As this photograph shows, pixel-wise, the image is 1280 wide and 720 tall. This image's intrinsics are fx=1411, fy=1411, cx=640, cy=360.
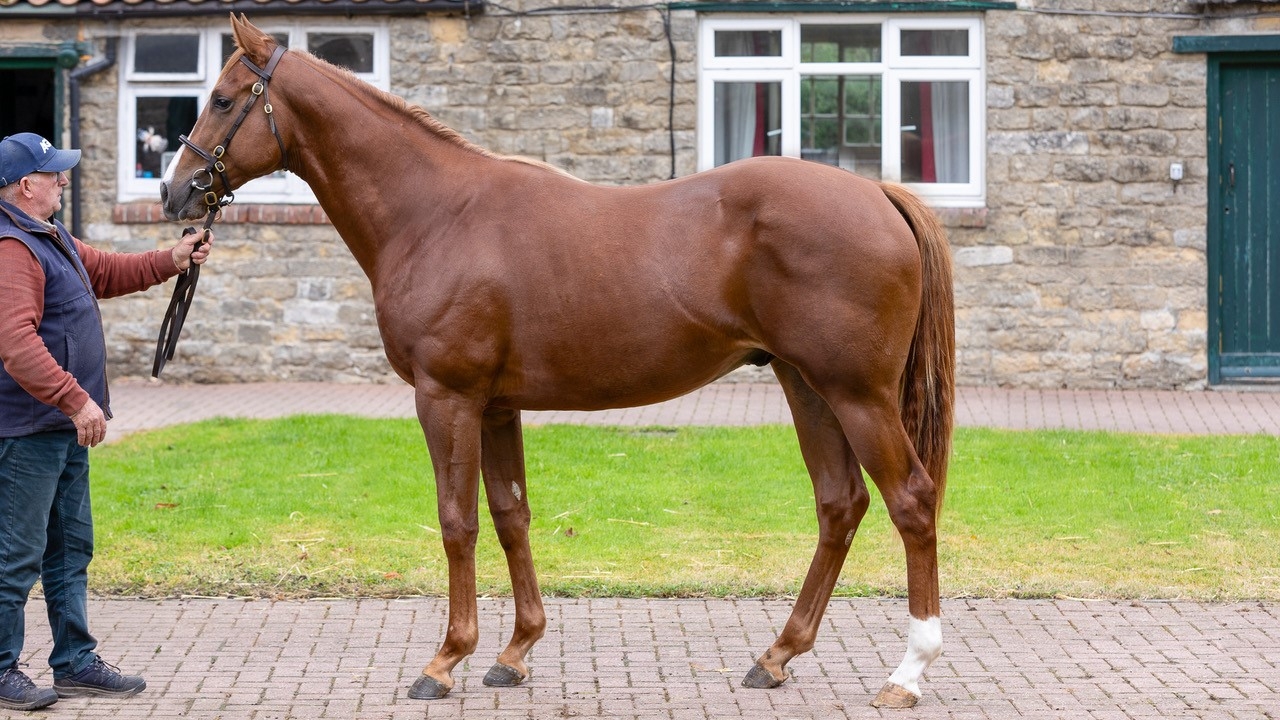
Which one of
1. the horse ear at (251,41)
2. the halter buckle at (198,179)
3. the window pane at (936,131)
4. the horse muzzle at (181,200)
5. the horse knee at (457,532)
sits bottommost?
the horse knee at (457,532)

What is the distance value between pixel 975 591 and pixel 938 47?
315 inches

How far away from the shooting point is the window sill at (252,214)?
44.0 feet

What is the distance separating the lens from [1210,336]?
1292cm

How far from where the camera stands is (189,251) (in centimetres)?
527

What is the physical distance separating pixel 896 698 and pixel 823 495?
81cm

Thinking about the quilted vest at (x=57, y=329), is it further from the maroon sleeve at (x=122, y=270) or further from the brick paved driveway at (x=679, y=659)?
the brick paved driveway at (x=679, y=659)

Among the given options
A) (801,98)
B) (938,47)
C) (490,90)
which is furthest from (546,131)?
(938,47)

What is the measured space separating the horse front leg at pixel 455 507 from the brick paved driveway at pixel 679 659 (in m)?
0.12

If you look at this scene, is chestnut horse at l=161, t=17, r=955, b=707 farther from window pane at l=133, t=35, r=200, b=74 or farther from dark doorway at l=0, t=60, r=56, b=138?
dark doorway at l=0, t=60, r=56, b=138

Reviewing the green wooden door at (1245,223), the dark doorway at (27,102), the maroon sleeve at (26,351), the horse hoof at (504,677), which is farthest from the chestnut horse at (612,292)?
the dark doorway at (27,102)

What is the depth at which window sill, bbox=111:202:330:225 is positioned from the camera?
528 inches

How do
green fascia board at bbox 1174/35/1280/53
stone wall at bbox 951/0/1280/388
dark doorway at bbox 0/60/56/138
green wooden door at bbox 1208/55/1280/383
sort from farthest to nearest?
1. dark doorway at bbox 0/60/56/138
2. green wooden door at bbox 1208/55/1280/383
3. stone wall at bbox 951/0/1280/388
4. green fascia board at bbox 1174/35/1280/53

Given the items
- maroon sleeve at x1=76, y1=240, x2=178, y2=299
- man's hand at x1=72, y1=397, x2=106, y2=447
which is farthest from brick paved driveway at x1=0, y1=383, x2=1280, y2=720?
maroon sleeve at x1=76, y1=240, x2=178, y2=299

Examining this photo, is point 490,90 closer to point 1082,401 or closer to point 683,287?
point 1082,401
